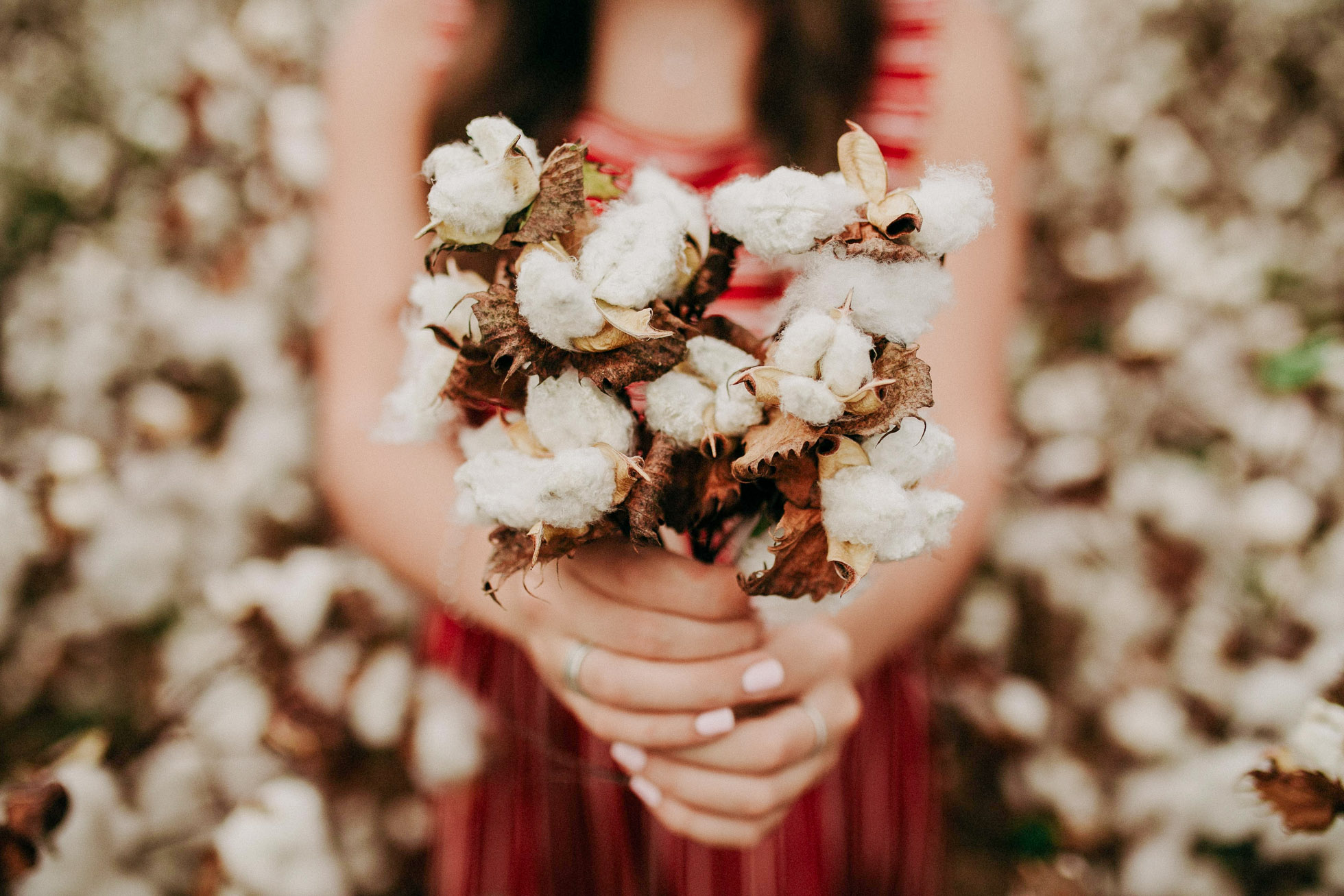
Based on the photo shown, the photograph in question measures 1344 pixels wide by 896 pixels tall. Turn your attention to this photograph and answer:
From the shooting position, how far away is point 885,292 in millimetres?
302

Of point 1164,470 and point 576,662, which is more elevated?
point 576,662

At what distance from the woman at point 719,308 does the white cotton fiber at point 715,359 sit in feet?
1.39

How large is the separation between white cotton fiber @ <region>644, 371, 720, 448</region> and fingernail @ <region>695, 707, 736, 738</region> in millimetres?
283

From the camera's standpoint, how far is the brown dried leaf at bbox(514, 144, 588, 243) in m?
0.31

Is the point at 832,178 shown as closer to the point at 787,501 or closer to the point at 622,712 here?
the point at 787,501

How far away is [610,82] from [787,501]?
913 millimetres

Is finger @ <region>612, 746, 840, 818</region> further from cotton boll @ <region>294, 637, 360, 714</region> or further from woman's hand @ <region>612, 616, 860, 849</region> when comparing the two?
cotton boll @ <region>294, 637, 360, 714</region>

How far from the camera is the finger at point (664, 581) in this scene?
473 mm

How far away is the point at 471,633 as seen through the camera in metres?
0.96

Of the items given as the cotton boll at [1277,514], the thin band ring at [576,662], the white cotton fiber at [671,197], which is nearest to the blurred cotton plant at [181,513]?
the thin band ring at [576,662]

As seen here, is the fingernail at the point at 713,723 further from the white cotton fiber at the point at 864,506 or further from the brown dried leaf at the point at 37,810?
the brown dried leaf at the point at 37,810

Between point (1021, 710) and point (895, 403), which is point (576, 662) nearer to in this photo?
point (895, 403)

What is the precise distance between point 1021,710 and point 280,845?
1163 millimetres

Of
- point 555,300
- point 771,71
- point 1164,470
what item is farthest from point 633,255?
point 1164,470
